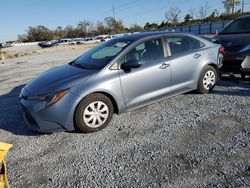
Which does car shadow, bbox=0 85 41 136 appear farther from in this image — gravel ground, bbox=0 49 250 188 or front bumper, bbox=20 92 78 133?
front bumper, bbox=20 92 78 133

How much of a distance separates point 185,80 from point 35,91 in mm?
2909

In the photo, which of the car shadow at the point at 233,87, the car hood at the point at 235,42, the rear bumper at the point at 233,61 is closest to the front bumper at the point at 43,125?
the car shadow at the point at 233,87

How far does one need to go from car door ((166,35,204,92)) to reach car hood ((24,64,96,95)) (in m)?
1.69

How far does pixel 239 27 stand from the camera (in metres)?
7.19

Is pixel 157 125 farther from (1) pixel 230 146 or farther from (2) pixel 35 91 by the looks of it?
(2) pixel 35 91

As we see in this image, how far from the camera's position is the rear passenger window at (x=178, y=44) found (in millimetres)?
4805

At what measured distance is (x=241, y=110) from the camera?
439 centimetres

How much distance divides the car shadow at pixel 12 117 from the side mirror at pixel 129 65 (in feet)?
6.27

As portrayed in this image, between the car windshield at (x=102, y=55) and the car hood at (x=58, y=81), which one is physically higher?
the car windshield at (x=102, y=55)

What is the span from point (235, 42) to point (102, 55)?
12.5 feet

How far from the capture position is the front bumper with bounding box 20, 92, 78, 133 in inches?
146

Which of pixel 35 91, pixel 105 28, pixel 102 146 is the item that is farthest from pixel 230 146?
pixel 105 28

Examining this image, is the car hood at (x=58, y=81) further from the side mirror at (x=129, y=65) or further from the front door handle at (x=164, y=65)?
the front door handle at (x=164, y=65)

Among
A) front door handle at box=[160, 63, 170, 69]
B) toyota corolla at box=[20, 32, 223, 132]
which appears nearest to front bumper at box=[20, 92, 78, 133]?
toyota corolla at box=[20, 32, 223, 132]
